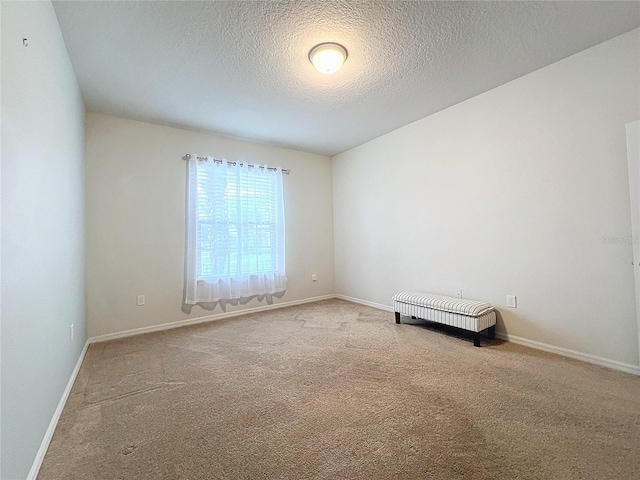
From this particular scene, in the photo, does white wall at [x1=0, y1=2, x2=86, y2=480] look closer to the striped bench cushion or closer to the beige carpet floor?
the beige carpet floor

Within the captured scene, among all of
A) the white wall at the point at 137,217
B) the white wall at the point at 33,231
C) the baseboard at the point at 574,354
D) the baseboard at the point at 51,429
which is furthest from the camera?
the white wall at the point at 137,217

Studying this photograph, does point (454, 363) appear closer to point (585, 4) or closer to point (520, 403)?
point (520, 403)

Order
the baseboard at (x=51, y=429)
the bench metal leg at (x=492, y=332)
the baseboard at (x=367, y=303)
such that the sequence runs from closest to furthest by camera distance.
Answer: the baseboard at (x=51, y=429) → the bench metal leg at (x=492, y=332) → the baseboard at (x=367, y=303)

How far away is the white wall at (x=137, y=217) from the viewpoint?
10.4 ft

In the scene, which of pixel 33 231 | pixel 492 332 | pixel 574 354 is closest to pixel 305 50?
pixel 33 231

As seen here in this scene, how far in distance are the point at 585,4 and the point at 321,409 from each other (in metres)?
3.12

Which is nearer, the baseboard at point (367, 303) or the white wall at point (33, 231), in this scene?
the white wall at point (33, 231)

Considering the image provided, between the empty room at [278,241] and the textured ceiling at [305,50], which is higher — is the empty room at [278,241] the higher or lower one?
the lower one

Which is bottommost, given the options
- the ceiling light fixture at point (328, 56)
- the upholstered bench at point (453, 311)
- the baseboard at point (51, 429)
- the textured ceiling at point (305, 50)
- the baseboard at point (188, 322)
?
the baseboard at point (51, 429)

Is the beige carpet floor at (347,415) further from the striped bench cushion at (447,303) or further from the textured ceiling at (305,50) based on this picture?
the textured ceiling at (305,50)

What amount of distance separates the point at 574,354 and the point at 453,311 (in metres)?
0.97

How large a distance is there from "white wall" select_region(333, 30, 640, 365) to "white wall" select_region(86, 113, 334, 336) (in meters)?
2.58

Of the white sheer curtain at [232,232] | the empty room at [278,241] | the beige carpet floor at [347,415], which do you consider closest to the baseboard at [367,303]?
the empty room at [278,241]

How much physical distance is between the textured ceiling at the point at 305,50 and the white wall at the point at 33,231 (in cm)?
40
